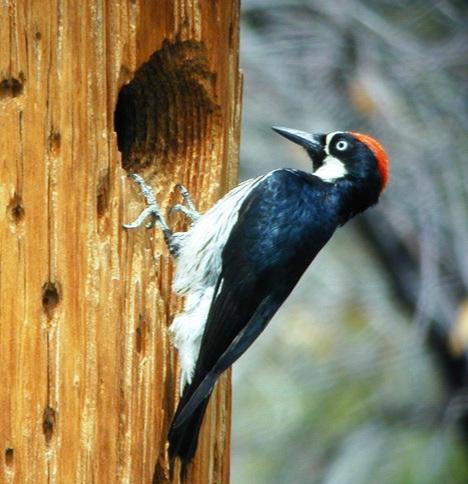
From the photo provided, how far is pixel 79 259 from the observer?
3992 millimetres

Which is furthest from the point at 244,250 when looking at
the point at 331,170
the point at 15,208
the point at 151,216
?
the point at 15,208

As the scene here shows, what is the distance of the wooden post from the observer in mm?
3924

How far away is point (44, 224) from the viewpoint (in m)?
3.95

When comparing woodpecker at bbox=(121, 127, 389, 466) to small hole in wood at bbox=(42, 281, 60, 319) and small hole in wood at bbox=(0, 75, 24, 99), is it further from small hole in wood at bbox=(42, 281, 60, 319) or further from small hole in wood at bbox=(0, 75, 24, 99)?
small hole in wood at bbox=(0, 75, 24, 99)

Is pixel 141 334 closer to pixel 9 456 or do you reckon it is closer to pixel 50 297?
pixel 50 297

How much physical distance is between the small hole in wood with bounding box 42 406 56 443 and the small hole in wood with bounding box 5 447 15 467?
106 millimetres

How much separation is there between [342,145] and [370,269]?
2.18 metres

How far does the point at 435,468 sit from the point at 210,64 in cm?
331

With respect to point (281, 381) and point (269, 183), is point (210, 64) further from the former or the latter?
point (281, 381)

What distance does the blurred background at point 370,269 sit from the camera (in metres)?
6.55

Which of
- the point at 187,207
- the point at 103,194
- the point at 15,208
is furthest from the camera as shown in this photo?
the point at 187,207

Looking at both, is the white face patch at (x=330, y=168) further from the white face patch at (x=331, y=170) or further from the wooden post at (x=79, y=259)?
the wooden post at (x=79, y=259)

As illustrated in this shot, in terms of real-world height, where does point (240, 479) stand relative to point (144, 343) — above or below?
below

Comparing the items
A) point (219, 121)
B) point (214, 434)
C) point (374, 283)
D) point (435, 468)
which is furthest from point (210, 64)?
point (435, 468)
